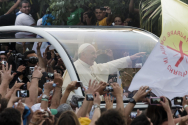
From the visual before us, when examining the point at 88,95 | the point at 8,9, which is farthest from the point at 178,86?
the point at 8,9

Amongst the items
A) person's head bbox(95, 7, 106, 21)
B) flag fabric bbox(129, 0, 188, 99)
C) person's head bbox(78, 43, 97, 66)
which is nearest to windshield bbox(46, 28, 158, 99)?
person's head bbox(78, 43, 97, 66)

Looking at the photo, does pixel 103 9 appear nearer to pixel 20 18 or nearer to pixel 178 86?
pixel 20 18

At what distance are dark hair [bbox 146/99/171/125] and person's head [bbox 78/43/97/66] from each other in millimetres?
2009

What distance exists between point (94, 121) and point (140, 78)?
981 millimetres

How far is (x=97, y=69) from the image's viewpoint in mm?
5574

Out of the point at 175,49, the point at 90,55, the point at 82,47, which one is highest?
the point at 175,49

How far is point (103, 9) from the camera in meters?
8.23

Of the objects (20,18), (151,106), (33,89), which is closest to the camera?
(151,106)

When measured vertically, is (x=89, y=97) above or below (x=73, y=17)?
below

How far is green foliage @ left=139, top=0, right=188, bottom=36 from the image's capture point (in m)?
8.82

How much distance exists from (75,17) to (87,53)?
279 centimetres

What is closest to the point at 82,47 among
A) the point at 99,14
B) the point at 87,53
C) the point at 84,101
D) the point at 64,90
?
the point at 87,53

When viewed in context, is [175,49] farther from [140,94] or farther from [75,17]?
[75,17]

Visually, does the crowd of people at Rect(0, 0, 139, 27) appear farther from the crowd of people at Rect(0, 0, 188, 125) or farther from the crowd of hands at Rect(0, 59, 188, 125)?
the crowd of hands at Rect(0, 59, 188, 125)
